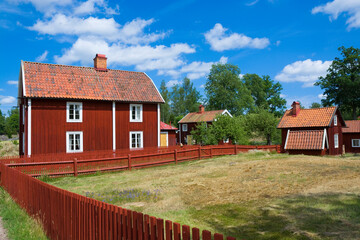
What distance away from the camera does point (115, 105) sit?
1014 inches

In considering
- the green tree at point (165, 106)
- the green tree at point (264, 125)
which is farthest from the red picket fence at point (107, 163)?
the green tree at point (165, 106)

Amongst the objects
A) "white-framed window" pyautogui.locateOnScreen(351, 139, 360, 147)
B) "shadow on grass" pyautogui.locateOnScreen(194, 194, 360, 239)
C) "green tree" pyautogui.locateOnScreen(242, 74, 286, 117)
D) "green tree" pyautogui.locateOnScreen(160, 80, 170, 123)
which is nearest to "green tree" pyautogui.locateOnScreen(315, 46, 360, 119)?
"green tree" pyautogui.locateOnScreen(242, 74, 286, 117)

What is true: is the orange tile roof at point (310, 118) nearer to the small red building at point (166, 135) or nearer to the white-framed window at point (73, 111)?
the small red building at point (166, 135)

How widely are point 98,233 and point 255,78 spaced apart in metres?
79.1

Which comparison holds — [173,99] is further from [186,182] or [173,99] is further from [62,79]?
[186,182]

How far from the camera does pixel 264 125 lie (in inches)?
1596

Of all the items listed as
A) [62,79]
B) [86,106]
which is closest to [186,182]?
[86,106]

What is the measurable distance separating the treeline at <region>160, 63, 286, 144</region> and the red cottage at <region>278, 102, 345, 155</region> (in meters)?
5.43

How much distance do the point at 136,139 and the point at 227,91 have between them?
1625 inches

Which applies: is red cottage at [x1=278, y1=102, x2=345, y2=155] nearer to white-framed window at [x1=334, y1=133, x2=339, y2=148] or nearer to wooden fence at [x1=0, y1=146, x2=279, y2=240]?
white-framed window at [x1=334, y1=133, x2=339, y2=148]

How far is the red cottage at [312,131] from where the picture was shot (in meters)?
27.3

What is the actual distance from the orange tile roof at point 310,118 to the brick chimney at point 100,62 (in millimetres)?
19594

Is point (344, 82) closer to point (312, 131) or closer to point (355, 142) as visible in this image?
point (355, 142)

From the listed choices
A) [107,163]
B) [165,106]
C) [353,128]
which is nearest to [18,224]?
[107,163]
